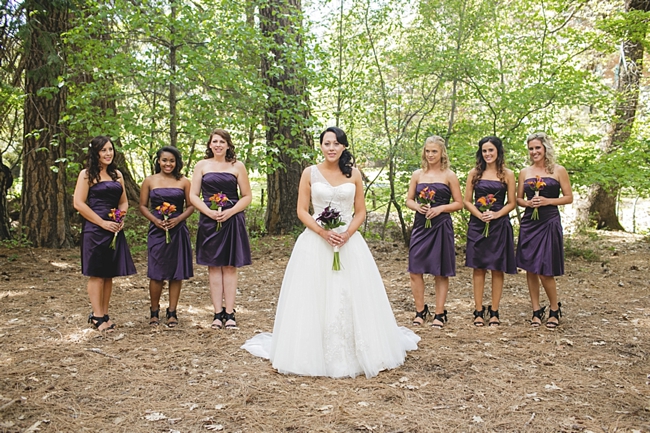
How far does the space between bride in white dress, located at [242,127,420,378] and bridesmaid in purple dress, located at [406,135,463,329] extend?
48.7 inches

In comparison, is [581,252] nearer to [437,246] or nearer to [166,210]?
[437,246]

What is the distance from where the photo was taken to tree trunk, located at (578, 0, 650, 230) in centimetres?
1098

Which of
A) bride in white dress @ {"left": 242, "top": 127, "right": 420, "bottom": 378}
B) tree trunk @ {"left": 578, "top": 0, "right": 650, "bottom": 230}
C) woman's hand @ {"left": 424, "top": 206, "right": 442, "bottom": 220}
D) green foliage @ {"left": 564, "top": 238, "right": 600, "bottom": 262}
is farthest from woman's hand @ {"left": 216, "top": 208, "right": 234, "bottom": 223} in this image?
tree trunk @ {"left": 578, "top": 0, "right": 650, "bottom": 230}

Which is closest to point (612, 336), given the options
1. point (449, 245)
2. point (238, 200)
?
point (449, 245)

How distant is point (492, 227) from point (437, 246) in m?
0.72

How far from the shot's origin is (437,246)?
226 inches

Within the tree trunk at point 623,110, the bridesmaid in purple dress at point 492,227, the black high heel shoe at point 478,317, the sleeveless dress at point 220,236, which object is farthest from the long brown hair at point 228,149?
the tree trunk at point 623,110

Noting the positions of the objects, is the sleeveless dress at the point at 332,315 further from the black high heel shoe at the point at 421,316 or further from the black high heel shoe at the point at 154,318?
the black high heel shoe at the point at 154,318

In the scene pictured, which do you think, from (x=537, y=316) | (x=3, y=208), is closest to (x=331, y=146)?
(x=537, y=316)

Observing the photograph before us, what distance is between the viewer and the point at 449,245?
5754 millimetres

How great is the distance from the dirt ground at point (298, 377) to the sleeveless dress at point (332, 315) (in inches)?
6.3

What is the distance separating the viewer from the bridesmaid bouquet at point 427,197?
18.6ft

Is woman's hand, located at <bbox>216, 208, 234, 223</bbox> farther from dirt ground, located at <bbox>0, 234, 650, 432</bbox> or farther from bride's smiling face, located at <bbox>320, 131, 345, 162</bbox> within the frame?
bride's smiling face, located at <bbox>320, 131, 345, 162</bbox>

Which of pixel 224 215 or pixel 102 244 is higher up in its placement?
pixel 224 215
